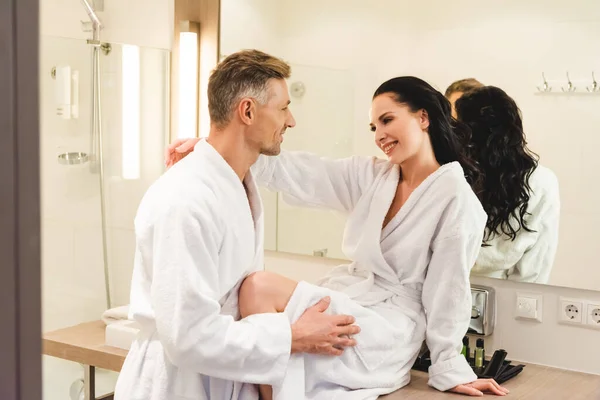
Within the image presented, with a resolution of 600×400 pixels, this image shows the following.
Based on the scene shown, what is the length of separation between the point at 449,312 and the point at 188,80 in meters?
1.28

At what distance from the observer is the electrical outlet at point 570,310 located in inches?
85.0

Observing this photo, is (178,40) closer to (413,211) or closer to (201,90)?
(201,90)

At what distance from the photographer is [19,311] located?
47 cm

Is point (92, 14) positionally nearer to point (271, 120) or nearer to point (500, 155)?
point (271, 120)

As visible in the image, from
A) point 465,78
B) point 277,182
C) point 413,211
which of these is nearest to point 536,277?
point 413,211

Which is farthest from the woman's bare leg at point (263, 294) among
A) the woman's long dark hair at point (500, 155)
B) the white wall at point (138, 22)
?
the white wall at point (138, 22)

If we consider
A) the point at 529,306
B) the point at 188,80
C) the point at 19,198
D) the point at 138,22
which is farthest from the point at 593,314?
the point at 19,198

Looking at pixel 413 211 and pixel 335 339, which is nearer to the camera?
pixel 335 339

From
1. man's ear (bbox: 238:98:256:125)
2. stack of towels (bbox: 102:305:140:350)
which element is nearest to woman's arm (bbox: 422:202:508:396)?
man's ear (bbox: 238:98:256:125)

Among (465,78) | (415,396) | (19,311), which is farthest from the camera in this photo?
(465,78)

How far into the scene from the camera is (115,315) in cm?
235

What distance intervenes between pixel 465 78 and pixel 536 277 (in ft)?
1.98

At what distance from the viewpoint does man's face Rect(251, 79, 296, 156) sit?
195 centimetres

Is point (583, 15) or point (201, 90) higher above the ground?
point (583, 15)
